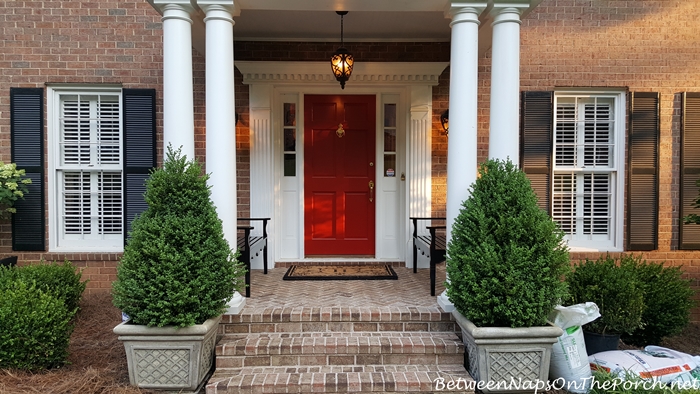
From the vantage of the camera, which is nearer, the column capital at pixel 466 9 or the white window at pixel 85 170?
the column capital at pixel 466 9

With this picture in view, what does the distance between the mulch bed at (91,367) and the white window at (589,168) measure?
1511mm

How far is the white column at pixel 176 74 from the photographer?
11.8 feet

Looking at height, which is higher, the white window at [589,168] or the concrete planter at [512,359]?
the white window at [589,168]

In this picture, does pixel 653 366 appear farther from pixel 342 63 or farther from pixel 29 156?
pixel 29 156

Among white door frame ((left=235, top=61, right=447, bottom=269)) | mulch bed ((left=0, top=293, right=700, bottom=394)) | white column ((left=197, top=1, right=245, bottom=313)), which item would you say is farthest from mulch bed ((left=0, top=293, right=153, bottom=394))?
white door frame ((left=235, top=61, right=447, bottom=269))

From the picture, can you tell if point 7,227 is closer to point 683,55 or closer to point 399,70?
point 399,70

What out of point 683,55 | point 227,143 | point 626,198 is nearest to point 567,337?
point 626,198

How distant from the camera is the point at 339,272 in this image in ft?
16.9

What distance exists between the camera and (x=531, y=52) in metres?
5.30

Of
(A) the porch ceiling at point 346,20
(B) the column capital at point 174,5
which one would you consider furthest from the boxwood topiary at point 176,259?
(A) the porch ceiling at point 346,20

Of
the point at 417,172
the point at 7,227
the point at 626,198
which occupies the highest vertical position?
the point at 417,172

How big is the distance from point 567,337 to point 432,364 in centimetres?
110

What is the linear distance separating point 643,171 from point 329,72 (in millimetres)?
4156

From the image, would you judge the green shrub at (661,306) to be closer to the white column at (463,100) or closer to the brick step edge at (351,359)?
the white column at (463,100)
